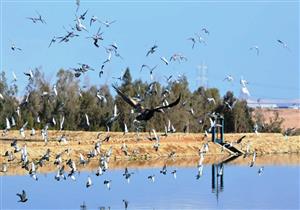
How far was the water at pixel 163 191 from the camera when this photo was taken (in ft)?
88.9

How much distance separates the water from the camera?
88.9ft

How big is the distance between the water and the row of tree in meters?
28.5

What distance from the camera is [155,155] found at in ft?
156

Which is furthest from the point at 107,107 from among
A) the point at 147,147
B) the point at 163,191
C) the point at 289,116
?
the point at 289,116

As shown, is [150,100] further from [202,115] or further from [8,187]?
[8,187]

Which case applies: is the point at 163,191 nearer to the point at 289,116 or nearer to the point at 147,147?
the point at 147,147

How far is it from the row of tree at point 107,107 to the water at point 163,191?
28530 mm

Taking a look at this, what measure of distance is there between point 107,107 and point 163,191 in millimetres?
40690

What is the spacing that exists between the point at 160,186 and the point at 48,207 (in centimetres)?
657

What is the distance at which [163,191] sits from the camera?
30.5 m

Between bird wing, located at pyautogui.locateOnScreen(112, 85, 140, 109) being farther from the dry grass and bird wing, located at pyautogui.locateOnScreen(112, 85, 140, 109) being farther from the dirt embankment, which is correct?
the dirt embankment

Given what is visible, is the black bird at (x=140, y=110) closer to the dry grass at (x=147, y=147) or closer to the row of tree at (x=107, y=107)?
the dry grass at (x=147, y=147)

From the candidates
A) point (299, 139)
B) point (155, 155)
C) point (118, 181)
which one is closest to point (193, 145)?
point (155, 155)

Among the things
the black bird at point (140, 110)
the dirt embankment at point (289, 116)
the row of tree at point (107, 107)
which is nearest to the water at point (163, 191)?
the black bird at point (140, 110)
